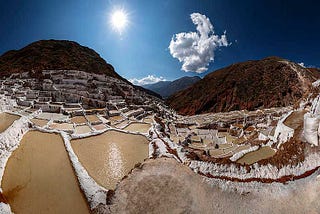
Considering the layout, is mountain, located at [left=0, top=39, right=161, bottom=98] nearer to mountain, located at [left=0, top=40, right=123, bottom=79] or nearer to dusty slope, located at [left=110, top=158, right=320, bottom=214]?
mountain, located at [left=0, top=40, right=123, bottom=79]

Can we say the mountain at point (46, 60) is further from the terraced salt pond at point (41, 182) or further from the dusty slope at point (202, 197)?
the dusty slope at point (202, 197)

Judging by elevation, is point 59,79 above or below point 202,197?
above

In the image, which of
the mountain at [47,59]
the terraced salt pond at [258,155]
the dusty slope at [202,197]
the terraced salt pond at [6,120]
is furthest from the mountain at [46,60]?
the terraced salt pond at [258,155]

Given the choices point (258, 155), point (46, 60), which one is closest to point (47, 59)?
point (46, 60)

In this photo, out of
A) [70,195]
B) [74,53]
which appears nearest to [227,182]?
[70,195]

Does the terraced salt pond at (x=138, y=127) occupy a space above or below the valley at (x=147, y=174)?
above

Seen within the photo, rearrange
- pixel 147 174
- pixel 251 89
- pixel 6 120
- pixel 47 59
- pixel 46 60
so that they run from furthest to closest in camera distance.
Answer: pixel 251 89, pixel 47 59, pixel 46 60, pixel 6 120, pixel 147 174

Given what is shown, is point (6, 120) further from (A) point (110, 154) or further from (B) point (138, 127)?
(B) point (138, 127)
